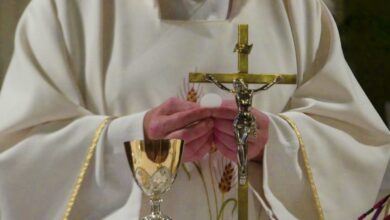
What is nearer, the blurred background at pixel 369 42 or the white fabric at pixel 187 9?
the white fabric at pixel 187 9

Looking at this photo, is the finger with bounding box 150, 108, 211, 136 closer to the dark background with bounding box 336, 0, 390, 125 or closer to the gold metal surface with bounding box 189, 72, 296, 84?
the gold metal surface with bounding box 189, 72, 296, 84

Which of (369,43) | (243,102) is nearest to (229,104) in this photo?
(243,102)

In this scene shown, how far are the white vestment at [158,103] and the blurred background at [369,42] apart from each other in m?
0.13

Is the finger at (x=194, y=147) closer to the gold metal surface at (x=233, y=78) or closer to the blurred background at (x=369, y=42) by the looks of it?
the gold metal surface at (x=233, y=78)

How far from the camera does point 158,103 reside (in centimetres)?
170

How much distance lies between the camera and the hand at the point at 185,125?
1.49m

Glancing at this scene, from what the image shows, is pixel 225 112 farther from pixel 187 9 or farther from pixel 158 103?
pixel 187 9

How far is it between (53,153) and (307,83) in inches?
24.5

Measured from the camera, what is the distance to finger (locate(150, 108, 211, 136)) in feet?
4.86

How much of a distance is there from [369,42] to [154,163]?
2.94 ft

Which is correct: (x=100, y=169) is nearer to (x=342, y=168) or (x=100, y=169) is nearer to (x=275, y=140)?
(x=275, y=140)

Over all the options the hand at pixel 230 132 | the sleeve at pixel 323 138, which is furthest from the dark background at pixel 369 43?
the hand at pixel 230 132

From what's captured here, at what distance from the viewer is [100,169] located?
1589 mm

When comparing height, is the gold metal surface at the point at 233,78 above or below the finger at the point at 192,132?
above
